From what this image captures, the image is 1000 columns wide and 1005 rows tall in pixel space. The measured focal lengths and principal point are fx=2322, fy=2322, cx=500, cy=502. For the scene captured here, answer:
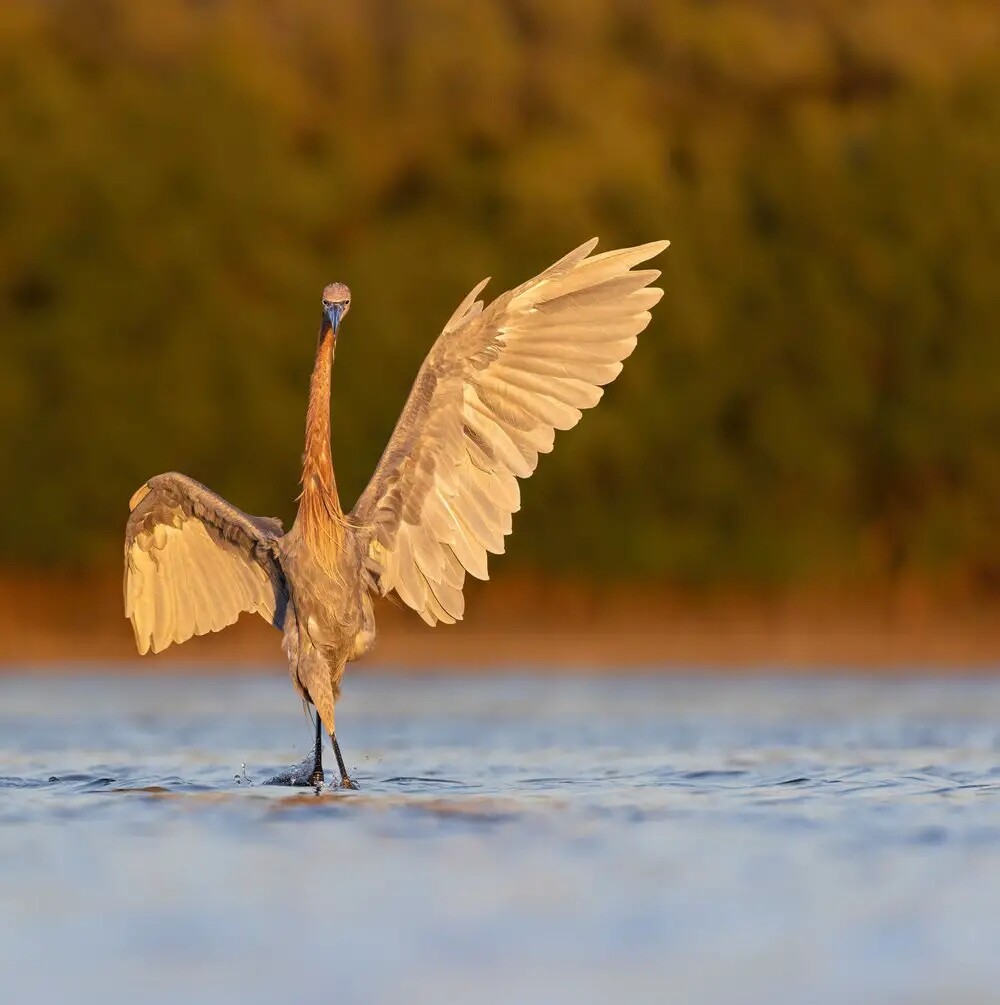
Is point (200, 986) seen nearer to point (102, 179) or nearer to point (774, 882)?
point (774, 882)

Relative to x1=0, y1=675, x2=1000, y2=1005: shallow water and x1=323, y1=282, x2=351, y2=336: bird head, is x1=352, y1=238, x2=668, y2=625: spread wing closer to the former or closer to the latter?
x1=323, y1=282, x2=351, y2=336: bird head

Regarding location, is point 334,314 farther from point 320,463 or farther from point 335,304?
point 320,463

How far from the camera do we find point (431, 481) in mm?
10711

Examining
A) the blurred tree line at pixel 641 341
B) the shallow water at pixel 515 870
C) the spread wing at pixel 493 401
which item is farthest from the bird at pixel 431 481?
the blurred tree line at pixel 641 341

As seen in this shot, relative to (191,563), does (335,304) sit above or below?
above

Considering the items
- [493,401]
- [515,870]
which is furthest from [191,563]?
[515,870]

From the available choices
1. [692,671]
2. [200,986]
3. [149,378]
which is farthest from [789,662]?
[200,986]

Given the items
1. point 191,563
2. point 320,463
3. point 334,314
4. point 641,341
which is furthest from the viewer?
point 641,341

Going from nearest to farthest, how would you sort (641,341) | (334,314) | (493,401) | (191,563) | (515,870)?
1. (515,870)
2. (493,401)
3. (334,314)
4. (191,563)
5. (641,341)

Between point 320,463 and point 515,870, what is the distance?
3.18 metres

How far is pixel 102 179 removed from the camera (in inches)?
1302

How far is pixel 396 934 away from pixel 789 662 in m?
17.1

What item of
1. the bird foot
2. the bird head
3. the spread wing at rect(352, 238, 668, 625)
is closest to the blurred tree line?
the bird foot

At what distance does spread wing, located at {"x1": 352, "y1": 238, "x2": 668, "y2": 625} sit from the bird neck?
0.50 feet
